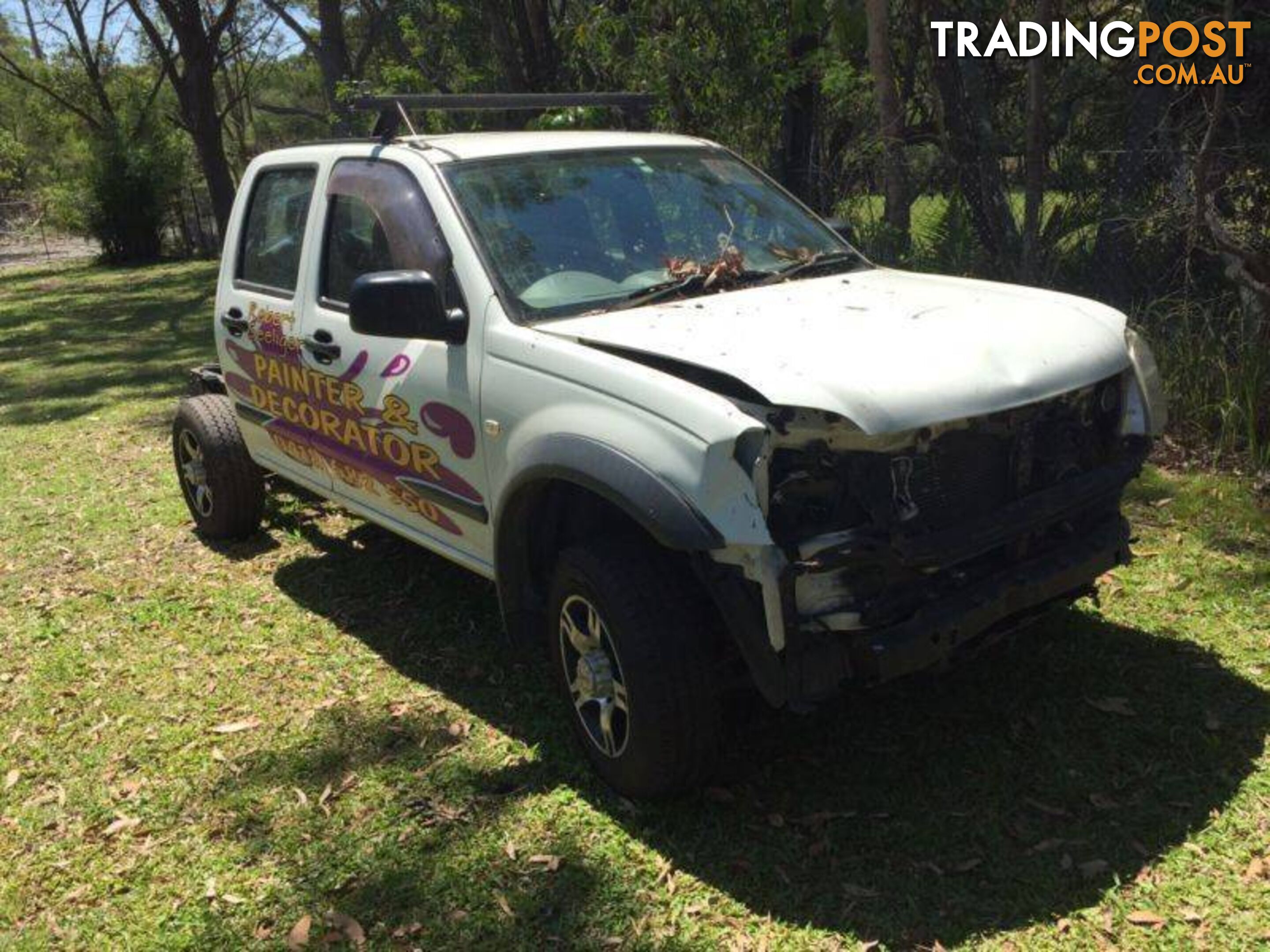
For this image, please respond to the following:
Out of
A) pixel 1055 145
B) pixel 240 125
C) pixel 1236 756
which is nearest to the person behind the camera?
pixel 1236 756

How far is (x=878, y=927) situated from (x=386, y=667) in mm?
2356

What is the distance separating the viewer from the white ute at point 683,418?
9.93 feet

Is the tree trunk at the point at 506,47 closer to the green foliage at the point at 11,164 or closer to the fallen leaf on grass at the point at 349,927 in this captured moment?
the fallen leaf on grass at the point at 349,927

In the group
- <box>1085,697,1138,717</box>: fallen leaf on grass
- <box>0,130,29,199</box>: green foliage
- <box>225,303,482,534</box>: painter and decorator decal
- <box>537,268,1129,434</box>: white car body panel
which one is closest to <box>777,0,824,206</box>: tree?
<box>225,303,482,534</box>: painter and decorator decal

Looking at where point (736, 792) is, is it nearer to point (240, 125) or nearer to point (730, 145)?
point (730, 145)

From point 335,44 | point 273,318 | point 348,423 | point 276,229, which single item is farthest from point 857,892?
point 335,44

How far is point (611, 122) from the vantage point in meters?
10.4

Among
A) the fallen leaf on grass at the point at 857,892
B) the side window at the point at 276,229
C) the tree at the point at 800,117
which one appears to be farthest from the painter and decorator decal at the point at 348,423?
the tree at the point at 800,117

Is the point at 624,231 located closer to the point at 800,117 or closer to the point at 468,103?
the point at 468,103

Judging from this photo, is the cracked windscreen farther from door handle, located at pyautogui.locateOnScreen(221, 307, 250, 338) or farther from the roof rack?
door handle, located at pyautogui.locateOnScreen(221, 307, 250, 338)

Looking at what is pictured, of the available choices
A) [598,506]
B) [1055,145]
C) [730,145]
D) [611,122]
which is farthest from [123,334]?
[598,506]

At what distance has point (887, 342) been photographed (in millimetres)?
3246

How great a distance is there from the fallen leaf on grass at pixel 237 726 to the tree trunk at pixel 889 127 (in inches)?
213

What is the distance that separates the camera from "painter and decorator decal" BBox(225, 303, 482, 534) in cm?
406
